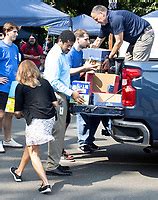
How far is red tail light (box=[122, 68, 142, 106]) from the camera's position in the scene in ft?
19.8

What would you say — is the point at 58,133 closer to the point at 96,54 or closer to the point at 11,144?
the point at 96,54

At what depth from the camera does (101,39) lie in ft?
25.9

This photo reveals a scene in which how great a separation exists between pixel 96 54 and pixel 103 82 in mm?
437

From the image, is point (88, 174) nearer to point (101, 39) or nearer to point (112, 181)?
point (112, 181)

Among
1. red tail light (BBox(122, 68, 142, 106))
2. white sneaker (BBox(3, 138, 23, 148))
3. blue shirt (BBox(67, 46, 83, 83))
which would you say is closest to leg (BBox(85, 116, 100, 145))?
blue shirt (BBox(67, 46, 83, 83))

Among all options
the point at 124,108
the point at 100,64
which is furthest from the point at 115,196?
the point at 100,64

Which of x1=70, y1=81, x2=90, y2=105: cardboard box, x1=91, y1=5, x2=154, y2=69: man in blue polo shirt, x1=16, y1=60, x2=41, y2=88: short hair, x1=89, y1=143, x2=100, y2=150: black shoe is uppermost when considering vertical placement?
x1=91, y1=5, x2=154, y2=69: man in blue polo shirt

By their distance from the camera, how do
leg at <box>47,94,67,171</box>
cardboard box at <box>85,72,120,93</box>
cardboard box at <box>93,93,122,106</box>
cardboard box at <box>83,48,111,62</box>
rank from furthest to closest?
cardboard box at <box>83,48,111,62</box> → cardboard box at <box>85,72,120,93</box> → cardboard box at <box>93,93,122,106</box> → leg at <box>47,94,67,171</box>

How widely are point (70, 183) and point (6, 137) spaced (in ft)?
6.67

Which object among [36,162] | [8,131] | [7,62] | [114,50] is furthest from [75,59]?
[36,162]

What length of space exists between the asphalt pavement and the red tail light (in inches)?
38.8

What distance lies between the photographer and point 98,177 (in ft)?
21.2

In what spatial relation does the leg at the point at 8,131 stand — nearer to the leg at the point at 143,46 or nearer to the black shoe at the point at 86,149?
the black shoe at the point at 86,149

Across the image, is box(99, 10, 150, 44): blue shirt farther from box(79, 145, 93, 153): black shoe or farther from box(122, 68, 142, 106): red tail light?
box(79, 145, 93, 153): black shoe
